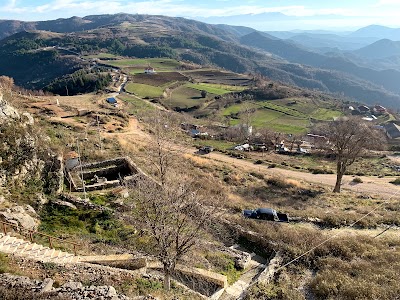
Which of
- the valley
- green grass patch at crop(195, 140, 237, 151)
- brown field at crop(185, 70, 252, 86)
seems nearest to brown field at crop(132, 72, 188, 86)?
brown field at crop(185, 70, 252, 86)

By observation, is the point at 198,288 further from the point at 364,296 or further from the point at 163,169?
the point at 163,169

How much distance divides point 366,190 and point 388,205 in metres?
10.2

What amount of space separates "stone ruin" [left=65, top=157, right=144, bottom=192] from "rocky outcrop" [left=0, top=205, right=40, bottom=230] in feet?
22.5

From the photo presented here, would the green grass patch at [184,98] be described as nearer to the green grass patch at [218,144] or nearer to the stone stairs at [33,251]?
the green grass patch at [218,144]

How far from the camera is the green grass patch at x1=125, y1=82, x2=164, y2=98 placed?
11494 cm

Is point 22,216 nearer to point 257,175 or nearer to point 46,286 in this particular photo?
point 46,286

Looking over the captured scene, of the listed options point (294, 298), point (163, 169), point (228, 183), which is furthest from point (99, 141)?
point (294, 298)

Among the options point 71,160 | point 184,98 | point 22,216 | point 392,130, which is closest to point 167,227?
point 22,216

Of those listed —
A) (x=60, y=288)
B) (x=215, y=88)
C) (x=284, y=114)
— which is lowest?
(x=284, y=114)

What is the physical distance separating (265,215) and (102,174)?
15.8m

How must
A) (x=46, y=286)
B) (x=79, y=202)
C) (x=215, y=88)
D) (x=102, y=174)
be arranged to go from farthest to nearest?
(x=215, y=88)
(x=102, y=174)
(x=79, y=202)
(x=46, y=286)

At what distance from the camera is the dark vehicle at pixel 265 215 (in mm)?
26875

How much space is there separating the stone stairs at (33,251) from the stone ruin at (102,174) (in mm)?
10856

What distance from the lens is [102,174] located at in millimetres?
32625
